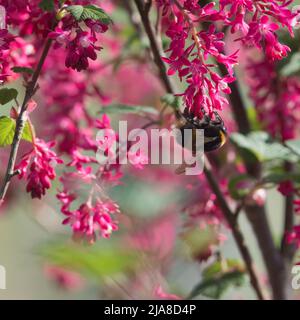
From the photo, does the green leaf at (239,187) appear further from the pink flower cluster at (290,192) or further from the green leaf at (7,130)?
the green leaf at (7,130)

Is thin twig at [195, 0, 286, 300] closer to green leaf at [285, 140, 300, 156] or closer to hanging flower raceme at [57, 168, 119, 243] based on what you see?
green leaf at [285, 140, 300, 156]

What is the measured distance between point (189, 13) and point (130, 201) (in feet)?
3.64

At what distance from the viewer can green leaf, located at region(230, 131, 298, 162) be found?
66.5 inches

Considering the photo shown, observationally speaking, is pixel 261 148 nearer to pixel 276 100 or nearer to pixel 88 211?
pixel 276 100

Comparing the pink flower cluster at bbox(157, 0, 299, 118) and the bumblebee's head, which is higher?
the pink flower cluster at bbox(157, 0, 299, 118)

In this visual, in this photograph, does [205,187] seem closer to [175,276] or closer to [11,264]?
[175,276]

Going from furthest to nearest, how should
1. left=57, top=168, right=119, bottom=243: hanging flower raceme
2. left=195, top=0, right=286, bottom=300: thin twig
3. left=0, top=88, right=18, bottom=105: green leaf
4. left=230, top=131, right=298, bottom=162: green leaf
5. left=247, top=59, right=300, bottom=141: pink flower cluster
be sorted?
left=247, top=59, right=300, bottom=141: pink flower cluster < left=195, top=0, right=286, bottom=300: thin twig < left=230, top=131, right=298, bottom=162: green leaf < left=57, top=168, right=119, bottom=243: hanging flower raceme < left=0, top=88, right=18, bottom=105: green leaf

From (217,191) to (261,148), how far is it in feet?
0.61

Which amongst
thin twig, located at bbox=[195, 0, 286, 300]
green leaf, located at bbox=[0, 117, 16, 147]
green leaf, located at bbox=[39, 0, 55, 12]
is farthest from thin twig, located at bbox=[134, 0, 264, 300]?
green leaf, located at bbox=[0, 117, 16, 147]

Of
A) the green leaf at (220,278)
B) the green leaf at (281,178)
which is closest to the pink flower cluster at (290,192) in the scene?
the green leaf at (281,178)

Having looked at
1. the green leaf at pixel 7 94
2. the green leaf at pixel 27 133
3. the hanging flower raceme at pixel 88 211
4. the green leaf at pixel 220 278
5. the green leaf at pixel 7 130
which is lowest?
the green leaf at pixel 220 278

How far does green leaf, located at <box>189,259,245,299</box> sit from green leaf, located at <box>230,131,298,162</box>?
294 mm

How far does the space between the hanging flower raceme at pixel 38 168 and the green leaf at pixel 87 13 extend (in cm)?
28

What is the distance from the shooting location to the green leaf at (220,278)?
1809mm
